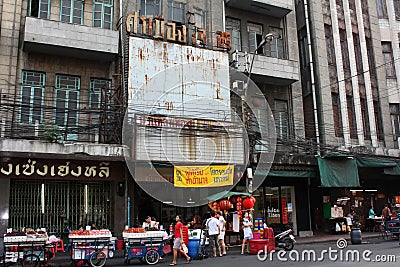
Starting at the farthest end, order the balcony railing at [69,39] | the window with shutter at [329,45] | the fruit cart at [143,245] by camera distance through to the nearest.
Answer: the window with shutter at [329,45] < the balcony railing at [69,39] < the fruit cart at [143,245]

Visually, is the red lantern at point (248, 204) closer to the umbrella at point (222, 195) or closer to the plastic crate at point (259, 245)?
the umbrella at point (222, 195)

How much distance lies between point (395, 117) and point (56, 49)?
2128cm

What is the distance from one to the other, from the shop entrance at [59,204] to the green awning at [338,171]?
35.1 ft

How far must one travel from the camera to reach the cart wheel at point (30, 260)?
1191 cm

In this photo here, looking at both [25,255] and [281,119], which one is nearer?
[25,255]

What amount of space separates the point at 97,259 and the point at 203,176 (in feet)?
18.7

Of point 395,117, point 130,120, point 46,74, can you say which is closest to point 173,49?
point 130,120

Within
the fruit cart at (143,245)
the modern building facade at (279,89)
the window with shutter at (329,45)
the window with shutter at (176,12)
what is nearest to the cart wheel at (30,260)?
the fruit cart at (143,245)

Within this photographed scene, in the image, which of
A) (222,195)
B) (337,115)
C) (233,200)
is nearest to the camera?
(222,195)

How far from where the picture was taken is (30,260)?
1201 centimetres

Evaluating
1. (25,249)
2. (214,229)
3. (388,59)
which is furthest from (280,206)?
(25,249)

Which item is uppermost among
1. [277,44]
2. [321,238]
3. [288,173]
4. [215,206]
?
[277,44]

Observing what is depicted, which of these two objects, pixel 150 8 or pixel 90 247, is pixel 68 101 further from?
pixel 90 247

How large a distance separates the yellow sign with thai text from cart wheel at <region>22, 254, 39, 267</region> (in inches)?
231
